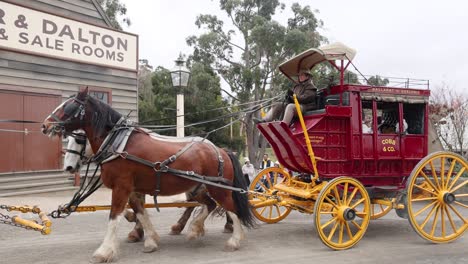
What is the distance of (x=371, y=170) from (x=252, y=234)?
80.8 inches

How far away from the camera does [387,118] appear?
7145mm

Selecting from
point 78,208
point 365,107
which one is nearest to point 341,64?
point 365,107

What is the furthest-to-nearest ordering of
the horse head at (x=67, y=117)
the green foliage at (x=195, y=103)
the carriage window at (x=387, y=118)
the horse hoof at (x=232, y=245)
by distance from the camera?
the green foliage at (x=195, y=103)
the carriage window at (x=387, y=118)
the horse hoof at (x=232, y=245)
the horse head at (x=67, y=117)

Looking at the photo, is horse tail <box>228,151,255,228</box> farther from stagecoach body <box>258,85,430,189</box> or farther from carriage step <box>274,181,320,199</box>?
stagecoach body <box>258,85,430,189</box>

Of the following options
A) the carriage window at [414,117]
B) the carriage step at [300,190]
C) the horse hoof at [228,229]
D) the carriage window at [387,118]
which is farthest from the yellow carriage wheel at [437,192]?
the horse hoof at [228,229]

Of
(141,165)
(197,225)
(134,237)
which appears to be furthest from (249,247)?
(141,165)

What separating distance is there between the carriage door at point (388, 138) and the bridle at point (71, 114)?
4.21 metres

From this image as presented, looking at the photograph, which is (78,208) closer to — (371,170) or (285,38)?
(371,170)

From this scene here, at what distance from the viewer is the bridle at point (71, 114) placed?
5270 millimetres

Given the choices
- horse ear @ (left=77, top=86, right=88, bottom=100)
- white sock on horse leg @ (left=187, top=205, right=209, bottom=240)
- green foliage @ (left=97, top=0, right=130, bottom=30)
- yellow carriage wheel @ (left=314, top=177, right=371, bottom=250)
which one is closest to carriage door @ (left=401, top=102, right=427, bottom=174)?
yellow carriage wheel @ (left=314, top=177, right=371, bottom=250)

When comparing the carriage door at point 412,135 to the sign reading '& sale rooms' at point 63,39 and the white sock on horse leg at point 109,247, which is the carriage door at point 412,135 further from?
the sign reading '& sale rooms' at point 63,39

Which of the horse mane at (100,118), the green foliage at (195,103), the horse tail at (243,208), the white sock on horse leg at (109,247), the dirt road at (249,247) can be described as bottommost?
the dirt road at (249,247)

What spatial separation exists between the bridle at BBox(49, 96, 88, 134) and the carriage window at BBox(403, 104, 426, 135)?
16.3ft

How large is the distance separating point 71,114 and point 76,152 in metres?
0.52
